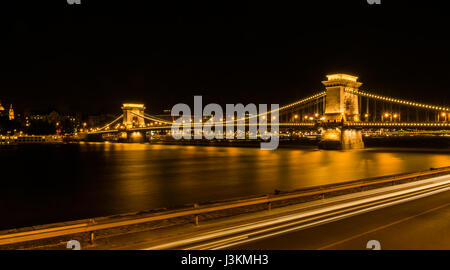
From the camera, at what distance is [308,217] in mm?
9828

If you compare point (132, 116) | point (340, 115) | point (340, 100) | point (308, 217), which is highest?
point (132, 116)

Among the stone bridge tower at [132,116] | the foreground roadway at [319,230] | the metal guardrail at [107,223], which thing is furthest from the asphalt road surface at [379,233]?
the stone bridge tower at [132,116]

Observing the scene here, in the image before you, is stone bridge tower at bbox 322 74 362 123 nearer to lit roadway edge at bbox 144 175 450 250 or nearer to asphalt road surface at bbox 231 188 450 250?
lit roadway edge at bbox 144 175 450 250

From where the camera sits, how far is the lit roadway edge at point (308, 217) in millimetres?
7680

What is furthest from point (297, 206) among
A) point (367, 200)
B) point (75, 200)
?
point (75, 200)

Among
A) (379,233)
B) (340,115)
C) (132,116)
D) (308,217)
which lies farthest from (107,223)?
(132,116)

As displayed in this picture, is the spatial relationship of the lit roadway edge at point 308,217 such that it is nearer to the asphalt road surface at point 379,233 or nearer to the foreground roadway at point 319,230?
the foreground roadway at point 319,230

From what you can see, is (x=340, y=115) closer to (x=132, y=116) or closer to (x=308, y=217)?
(x=308, y=217)

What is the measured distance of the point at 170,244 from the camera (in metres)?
7.59

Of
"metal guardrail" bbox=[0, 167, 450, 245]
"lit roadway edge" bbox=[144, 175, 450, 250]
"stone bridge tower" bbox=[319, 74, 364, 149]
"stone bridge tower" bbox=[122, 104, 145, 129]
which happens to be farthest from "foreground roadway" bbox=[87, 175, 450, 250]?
"stone bridge tower" bbox=[122, 104, 145, 129]

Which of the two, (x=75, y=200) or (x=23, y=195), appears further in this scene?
(x=23, y=195)
